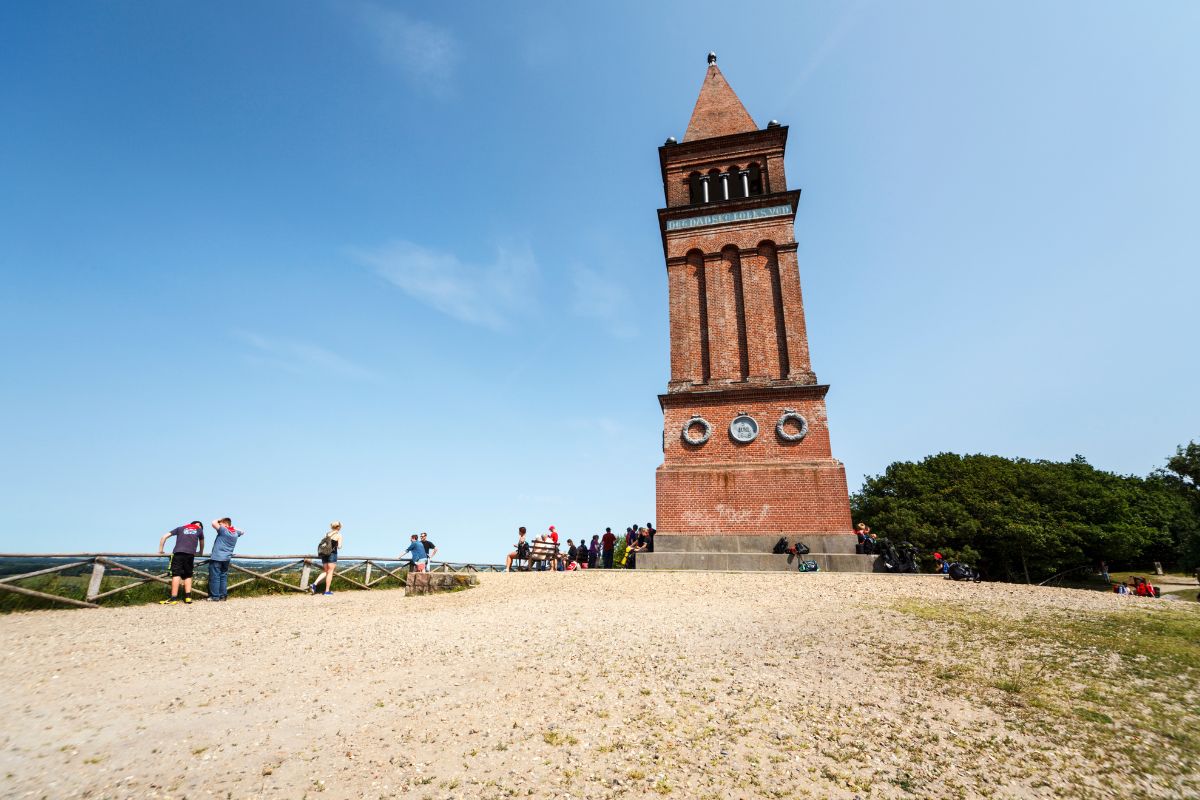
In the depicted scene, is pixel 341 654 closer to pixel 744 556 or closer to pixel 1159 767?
pixel 1159 767

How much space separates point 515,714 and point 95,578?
11.2 metres

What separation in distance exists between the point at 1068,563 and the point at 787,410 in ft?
114

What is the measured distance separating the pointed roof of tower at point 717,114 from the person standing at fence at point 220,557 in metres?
21.0

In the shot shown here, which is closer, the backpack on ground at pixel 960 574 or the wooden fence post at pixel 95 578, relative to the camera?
the wooden fence post at pixel 95 578

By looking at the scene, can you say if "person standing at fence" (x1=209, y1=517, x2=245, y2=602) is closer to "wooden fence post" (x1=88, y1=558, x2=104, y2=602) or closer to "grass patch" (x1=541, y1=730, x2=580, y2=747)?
"wooden fence post" (x1=88, y1=558, x2=104, y2=602)

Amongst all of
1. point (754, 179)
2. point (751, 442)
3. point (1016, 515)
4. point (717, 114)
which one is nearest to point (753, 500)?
point (751, 442)

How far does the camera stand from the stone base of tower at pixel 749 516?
Result: 14.3 meters

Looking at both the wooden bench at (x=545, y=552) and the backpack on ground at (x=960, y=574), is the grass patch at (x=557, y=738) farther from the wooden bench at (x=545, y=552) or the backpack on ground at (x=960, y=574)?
the wooden bench at (x=545, y=552)

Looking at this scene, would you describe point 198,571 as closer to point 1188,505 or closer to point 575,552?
point 575,552

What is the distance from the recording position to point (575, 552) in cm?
1875

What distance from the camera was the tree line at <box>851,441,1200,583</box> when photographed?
33250mm

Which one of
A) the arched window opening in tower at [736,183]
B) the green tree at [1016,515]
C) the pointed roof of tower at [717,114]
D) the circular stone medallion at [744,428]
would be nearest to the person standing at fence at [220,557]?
the circular stone medallion at [744,428]

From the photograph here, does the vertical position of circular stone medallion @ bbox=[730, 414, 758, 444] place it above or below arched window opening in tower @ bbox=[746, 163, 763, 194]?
below

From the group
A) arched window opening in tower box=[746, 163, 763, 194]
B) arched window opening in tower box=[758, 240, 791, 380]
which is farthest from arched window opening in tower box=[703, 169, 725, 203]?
arched window opening in tower box=[758, 240, 791, 380]
